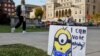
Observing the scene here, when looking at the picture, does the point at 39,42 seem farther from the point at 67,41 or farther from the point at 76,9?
the point at 76,9

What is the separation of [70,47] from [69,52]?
A: 0.11m

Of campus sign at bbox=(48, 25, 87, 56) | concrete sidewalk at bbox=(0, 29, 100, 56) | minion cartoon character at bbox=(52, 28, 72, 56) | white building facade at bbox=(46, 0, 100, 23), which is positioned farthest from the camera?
white building facade at bbox=(46, 0, 100, 23)

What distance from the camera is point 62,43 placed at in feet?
24.0

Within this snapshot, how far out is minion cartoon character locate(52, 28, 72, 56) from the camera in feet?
23.7

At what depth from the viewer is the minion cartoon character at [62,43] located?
7.21 meters

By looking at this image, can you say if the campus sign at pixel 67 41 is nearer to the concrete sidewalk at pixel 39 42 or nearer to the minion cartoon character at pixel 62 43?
the minion cartoon character at pixel 62 43

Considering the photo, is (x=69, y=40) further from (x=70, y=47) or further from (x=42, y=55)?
(x=42, y=55)

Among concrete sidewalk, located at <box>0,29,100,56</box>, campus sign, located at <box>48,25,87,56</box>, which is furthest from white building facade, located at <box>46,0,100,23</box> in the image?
campus sign, located at <box>48,25,87,56</box>

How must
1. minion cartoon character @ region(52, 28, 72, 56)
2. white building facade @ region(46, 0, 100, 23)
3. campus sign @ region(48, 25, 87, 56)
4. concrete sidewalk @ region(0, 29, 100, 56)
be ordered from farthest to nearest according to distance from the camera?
white building facade @ region(46, 0, 100, 23) → concrete sidewalk @ region(0, 29, 100, 56) → minion cartoon character @ region(52, 28, 72, 56) → campus sign @ region(48, 25, 87, 56)

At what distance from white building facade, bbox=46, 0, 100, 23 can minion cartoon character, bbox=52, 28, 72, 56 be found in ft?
441

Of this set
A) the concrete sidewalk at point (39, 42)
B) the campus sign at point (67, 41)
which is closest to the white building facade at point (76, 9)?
the concrete sidewalk at point (39, 42)

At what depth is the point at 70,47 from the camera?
7195mm

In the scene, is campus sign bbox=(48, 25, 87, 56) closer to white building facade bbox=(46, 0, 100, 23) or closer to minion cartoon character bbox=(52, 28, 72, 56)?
minion cartoon character bbox=(52, 28, 72, 56)

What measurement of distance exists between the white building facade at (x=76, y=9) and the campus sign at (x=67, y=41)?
441 feet
